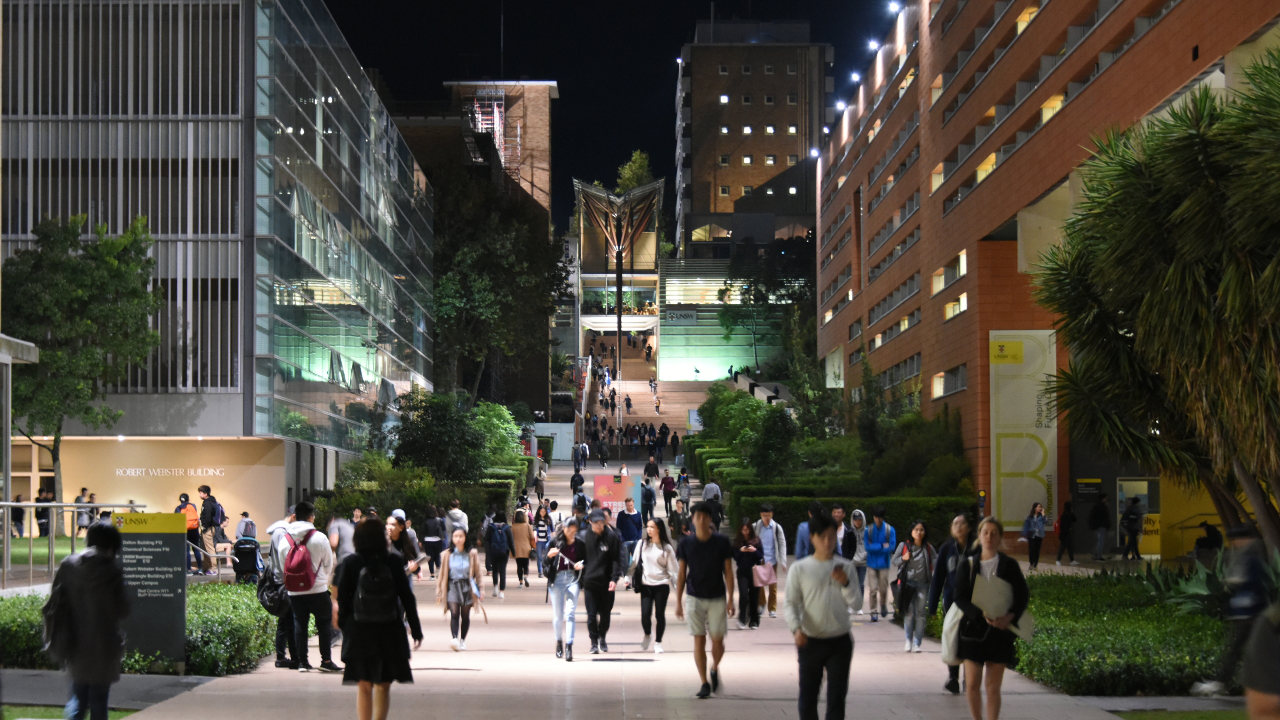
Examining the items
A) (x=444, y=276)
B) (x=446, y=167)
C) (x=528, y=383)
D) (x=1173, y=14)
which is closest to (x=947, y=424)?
(x=1173, y=14)

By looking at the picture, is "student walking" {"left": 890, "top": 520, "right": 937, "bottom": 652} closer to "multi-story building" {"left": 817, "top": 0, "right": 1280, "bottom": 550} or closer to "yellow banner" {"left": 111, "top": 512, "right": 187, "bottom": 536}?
"yellow banner" {"left": 111, "top": 512, "right": 187, "bottom": 536}

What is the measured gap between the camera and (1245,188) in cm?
1426

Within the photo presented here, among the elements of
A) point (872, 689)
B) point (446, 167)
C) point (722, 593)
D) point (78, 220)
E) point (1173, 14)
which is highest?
point (446, 167)

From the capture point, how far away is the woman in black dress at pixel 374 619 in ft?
28.2

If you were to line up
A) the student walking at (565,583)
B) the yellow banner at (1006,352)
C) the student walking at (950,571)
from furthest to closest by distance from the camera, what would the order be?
1. the yellow banner at (1006,352)
2. the student walking at (565,583)
3. the student walking at (950,571)

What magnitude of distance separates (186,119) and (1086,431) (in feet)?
77.4

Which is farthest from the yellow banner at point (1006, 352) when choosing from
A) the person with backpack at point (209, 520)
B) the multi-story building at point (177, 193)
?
the person with backpack at point (209, 520)

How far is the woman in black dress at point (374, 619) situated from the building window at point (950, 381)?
28.9m

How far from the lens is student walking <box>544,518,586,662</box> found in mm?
14320

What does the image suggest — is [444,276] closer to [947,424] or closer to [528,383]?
[528,383]

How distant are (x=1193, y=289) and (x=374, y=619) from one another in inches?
428

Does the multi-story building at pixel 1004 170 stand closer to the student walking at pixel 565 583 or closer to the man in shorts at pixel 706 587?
the student walking at pixel 565 583

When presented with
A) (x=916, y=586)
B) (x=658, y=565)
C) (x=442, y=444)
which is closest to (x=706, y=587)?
(x=658, y=565)

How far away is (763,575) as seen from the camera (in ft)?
60.4
